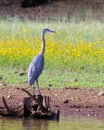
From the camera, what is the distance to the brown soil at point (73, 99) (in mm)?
13711

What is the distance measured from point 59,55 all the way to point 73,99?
3.51 metres

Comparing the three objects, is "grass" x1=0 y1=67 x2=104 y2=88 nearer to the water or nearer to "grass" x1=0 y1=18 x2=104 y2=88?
"grass" x1=0 y1=18 x2=104 y2=88

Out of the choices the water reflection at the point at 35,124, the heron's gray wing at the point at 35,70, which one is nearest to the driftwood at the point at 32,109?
the water reflection at the point at 35,124

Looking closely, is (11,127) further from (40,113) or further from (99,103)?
(99,103)

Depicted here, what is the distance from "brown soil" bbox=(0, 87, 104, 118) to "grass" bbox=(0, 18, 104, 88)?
→ 49 centimetres

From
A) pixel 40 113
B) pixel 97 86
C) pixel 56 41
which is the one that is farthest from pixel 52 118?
pixel 56 41

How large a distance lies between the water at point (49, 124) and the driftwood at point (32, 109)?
10cm

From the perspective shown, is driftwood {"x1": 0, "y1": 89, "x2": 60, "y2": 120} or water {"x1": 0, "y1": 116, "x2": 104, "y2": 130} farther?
driftwood {"x1": 0, "y1": 89, "x2": 60, "y2": 120}

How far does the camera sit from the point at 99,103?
46.5 feet

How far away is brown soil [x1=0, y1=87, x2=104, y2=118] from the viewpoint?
45.0ft

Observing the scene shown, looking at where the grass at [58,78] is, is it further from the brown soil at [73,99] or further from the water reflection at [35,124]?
A: the water reflection at [35,124]

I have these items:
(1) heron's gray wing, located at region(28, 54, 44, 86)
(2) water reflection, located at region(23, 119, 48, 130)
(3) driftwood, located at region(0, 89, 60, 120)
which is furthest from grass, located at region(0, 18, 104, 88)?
(2) water reflection, located at region(23, 119, 48, 130)

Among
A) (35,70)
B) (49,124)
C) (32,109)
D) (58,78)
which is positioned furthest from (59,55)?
(49,124)

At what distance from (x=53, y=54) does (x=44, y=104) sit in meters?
5.49
